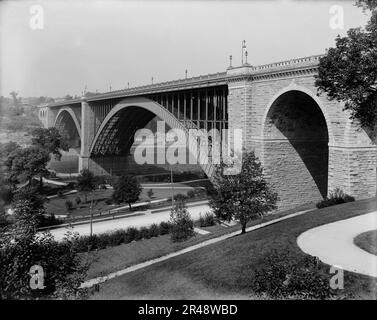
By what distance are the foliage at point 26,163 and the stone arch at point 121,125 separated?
14595 millimetres

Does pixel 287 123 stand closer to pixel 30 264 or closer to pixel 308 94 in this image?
pixel 308 94

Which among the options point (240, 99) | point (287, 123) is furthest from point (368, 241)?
point (240, 99)

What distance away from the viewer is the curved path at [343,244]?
12532 mm

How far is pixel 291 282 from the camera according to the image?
416 inches

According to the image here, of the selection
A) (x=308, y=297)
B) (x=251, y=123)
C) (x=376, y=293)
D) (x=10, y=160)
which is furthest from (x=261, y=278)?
(x=10, y=160)

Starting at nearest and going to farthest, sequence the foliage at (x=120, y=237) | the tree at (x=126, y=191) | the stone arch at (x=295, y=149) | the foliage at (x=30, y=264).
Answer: the foliage at (x=30, y=264), the foliage at (x=120, y=237), the stone arch at (x=295, y=149), the tree at (x=126, y=191)

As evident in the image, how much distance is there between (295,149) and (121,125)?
41494 millimetres

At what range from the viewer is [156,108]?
48.7 meters

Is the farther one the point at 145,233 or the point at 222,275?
the point at 145,233

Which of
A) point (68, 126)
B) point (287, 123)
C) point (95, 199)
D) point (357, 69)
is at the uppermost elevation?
point (68, 126)

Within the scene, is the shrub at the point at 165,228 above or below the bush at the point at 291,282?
below

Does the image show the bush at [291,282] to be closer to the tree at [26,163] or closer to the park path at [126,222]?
the park path at [126,222]

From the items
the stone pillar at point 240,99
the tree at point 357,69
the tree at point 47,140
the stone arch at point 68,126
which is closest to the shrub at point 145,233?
the stone pillar at point 240,99
